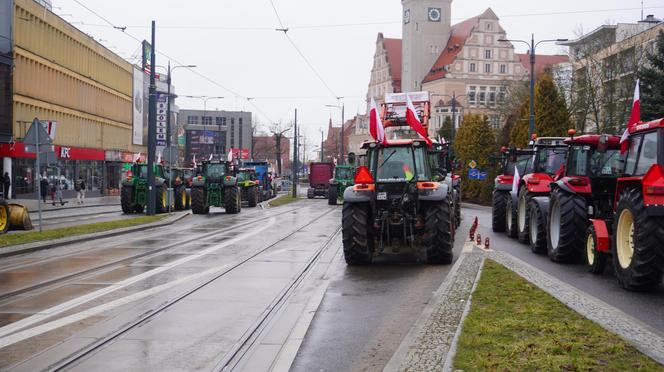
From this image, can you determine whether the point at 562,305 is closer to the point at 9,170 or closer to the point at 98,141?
the point at 9,170

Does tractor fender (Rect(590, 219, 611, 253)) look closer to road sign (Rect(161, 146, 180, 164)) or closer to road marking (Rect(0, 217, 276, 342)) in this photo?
road marking (Rect(0, 217, 276, 342))

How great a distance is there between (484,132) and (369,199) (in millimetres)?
40119

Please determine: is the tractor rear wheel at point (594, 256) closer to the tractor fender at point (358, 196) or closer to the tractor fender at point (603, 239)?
the tractor fender at point (603, 239)

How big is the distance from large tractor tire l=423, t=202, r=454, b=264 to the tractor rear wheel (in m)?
2.44

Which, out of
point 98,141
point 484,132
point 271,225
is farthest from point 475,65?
point 271,225

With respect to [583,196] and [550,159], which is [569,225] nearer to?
[583,196]

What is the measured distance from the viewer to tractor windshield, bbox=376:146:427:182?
1397cm

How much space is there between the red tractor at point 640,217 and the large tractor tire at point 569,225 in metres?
1.42

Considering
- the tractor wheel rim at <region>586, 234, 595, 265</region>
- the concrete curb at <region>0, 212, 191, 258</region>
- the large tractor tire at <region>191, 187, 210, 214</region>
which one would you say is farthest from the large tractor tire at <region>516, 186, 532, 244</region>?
the large tractor tire at <region>191, 187, 210, 214</region>

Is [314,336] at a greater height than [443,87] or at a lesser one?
lesser

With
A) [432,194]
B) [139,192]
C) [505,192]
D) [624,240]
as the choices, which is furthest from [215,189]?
[624,240]

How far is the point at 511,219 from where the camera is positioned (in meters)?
20.1

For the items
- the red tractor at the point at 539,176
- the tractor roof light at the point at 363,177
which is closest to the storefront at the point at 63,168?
the red tractor at the point at 539,176

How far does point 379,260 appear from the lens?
14.4 m
